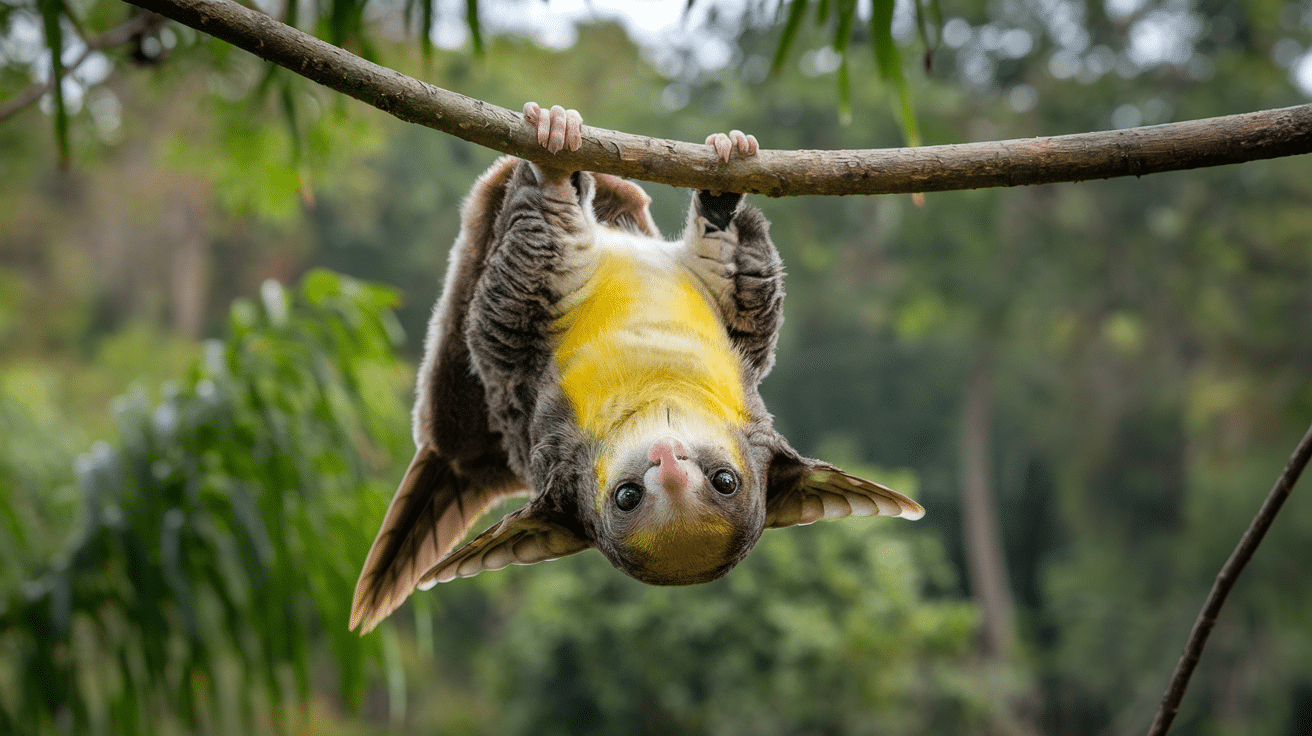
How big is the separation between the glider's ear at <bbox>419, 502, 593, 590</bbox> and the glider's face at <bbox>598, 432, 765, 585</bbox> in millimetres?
158

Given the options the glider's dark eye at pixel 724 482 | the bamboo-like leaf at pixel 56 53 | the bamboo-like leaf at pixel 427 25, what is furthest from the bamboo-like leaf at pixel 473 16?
the glider's dark eye at pixel 724 482

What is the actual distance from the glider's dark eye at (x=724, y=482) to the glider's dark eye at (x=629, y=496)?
5.7 inches

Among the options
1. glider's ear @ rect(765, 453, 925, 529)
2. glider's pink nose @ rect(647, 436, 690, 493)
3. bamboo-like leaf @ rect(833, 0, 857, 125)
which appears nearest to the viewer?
glider's pink nose @ rect(647, 436, 690, 493)

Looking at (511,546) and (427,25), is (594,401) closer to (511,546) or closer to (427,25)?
(511,546)

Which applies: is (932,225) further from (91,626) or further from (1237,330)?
(91,626)

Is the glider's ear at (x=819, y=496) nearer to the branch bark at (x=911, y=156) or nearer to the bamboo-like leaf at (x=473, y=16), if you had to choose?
the branch bark at (x=911, y=156)

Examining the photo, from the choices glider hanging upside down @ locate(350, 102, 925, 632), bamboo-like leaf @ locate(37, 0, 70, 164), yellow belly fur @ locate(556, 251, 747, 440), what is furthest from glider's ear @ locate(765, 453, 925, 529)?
bamboo-like leaf @ locate(37, 0, 70, 164)

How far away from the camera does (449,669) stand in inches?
653

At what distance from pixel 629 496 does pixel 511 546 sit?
1.02 ft

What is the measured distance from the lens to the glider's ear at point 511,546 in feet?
6.05

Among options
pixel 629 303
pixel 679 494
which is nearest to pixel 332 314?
pixel 629 303

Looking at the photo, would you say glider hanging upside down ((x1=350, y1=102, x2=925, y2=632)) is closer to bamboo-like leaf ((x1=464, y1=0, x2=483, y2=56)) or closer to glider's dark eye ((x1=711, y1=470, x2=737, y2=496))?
glider's dark eye ((x1=711, y1=470, x2=737, y2=496))

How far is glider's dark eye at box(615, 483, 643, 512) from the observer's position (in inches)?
72.6

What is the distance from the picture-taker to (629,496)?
1.85 meters
